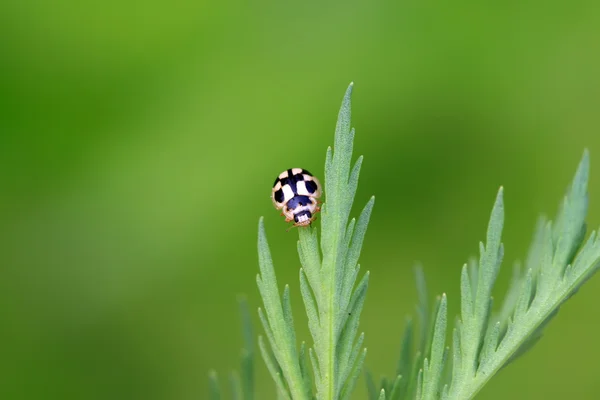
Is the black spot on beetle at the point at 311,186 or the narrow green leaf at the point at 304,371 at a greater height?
the black spot on beetle at the point at 311,186

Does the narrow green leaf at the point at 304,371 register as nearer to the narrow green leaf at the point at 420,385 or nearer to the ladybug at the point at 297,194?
the narrow green leaf at the point at 420,385

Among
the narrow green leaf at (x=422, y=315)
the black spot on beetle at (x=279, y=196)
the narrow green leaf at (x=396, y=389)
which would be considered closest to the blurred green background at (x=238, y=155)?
the black spot on beetle at (x=279, y=196)

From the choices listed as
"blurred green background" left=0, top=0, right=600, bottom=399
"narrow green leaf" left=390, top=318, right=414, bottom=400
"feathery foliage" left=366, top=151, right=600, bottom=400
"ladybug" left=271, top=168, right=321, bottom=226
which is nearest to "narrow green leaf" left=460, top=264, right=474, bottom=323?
"feathery foliage" left=366, top=151, right=600, bottom=400

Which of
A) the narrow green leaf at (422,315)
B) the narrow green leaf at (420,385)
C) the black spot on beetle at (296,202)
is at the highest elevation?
the black spot on beetle at (296,202)

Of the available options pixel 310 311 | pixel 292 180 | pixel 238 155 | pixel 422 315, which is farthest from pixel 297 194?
pixel 238 155

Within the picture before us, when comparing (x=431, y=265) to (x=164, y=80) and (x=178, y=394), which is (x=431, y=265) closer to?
(x=178, y=394)

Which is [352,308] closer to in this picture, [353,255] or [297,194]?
[353,255]
